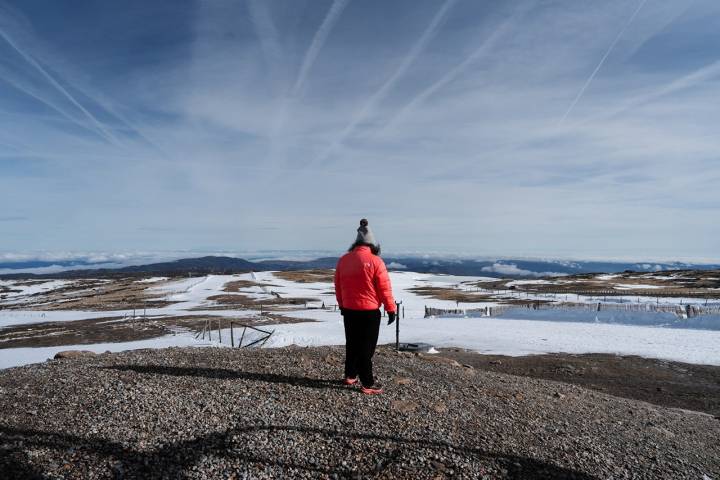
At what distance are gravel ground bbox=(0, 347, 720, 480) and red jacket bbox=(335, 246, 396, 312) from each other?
1.95 metres

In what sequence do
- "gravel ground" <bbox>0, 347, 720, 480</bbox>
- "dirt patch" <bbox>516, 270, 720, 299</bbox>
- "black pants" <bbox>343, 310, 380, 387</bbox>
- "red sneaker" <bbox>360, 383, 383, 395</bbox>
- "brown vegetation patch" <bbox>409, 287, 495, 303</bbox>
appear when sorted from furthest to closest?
"brown vegetation patch" <bbox>409, 287, 495, 303</bbox>
"dirt patch" <bbox>516, 270, 720, 299</bbox>
"red sneaker" <bbox>360, 383, 383, 395</bbox>
"black pants" <bbox>343, 310, 380, 387</bbox>
"gravel ground" <bbox>0, 347, 720, 480</bbox>

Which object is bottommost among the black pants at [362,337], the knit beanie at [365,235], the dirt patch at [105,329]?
the dirt patch at [105,329]

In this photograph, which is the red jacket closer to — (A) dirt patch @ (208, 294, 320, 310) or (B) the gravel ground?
(B) the gravel ground

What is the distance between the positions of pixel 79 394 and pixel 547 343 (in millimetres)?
26269

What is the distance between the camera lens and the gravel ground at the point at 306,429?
600 cm

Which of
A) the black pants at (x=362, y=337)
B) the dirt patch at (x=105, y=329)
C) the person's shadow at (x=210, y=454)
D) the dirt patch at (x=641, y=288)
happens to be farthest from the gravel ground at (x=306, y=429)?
the dirt patch at (x=641, y=288)

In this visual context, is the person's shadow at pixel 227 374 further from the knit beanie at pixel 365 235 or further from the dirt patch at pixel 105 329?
the dirt patch at pixel 105 329

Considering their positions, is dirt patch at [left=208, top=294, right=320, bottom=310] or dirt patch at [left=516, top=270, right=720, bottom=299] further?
dirt patch at [left=516, top=270, right=720, bottom=299]

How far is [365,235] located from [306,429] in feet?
12.1

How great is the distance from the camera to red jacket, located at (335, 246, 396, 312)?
8383 millimetres

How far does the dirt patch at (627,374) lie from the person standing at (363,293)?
12.4 m

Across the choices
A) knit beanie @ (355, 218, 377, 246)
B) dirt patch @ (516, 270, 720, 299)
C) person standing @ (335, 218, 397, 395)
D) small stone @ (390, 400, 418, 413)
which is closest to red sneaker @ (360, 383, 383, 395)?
person standing @ (335, 218, 397, 395)

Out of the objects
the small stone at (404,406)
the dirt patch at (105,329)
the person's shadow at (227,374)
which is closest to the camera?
the small stone at (404,406)

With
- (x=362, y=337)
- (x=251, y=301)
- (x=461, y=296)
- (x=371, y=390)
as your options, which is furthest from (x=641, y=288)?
(x=362, y=337)
